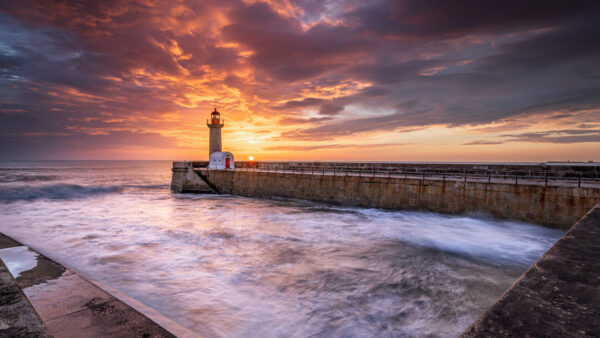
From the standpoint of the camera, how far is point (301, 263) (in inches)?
301

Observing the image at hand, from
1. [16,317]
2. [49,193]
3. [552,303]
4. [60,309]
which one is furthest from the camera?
[49,193]

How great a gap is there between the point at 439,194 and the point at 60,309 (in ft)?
42.9

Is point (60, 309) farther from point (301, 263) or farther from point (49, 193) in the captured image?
point (49, 193)

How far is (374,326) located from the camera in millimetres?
4660

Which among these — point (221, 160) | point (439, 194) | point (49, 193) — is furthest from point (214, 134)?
point (439, 194)

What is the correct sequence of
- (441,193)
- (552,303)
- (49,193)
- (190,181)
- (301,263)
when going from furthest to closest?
(49,193) < (190,181) < (441,193) < (301,263) < (552,303)

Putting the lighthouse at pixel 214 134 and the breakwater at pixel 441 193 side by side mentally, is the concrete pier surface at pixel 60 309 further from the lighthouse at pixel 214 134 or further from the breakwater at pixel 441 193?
the lighthouse at pixel 214 134

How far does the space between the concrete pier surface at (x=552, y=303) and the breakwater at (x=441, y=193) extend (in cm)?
902

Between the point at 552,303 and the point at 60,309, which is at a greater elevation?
the point at 552,303

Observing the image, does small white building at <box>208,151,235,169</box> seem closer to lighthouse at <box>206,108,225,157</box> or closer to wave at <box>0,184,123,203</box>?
lighthouse at <box>206,108,225,157</box>

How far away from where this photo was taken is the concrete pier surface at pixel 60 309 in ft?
6.59

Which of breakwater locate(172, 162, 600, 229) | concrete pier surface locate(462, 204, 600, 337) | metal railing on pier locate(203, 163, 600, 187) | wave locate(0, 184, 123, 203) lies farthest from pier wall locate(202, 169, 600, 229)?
wave locate(0, 184, 123, 203)

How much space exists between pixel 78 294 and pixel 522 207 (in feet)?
43.4

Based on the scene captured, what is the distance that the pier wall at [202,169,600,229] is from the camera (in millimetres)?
9531
